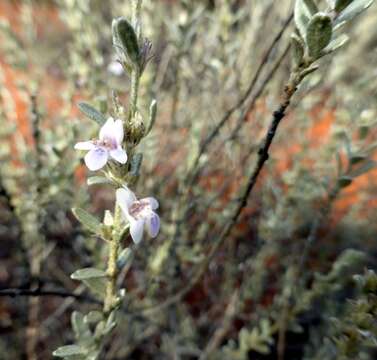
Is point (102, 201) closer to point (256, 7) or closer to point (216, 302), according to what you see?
point (216, 302)

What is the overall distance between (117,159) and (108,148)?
0.03 metres

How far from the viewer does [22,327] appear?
5.19 feet

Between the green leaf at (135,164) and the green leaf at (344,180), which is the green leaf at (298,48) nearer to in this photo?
the green leaf at (135,164)

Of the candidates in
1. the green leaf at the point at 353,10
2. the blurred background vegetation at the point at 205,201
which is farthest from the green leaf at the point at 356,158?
the green leaf at the point at 353,10

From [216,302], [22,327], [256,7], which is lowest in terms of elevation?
[22,327]

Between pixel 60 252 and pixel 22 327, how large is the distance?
378 mm

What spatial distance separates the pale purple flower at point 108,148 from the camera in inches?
19.4

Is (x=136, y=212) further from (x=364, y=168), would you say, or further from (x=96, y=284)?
(x=364, y=168)

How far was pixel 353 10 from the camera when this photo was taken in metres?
0.50

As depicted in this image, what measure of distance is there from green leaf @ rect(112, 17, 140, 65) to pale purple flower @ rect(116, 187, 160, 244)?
0.47ft

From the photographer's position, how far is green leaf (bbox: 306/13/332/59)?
46 cm

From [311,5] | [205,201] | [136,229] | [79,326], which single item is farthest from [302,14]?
[205,201]

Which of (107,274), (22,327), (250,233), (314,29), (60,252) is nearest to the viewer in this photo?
(314,29)

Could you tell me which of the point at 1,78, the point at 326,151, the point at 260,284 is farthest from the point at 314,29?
the point at 1,78
